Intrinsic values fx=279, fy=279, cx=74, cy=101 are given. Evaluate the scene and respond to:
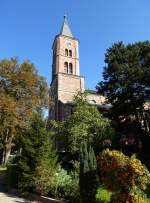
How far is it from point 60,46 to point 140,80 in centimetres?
2470

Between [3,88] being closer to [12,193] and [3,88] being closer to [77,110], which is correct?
[77,110]

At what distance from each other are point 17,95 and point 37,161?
633 inches

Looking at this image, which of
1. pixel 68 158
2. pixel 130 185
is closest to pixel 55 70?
pixel 68 158

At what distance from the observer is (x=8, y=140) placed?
3284cm

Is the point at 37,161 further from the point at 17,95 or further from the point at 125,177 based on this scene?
the point at 17,95

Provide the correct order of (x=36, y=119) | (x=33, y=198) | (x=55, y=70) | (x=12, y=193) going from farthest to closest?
(x=55, y=70)
(x=36, y=119)
(x=12, y=193)
(x=33, y=198)

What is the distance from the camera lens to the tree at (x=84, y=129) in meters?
26.6

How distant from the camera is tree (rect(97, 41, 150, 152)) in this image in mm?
31812

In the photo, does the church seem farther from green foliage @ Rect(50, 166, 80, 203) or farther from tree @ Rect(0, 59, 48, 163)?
green foliage @ Rect(50, 166, 80, 203)

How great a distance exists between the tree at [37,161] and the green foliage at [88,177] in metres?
3.75

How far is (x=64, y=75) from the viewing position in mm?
47969

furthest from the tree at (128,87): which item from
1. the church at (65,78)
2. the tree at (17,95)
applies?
the church at (65,78)

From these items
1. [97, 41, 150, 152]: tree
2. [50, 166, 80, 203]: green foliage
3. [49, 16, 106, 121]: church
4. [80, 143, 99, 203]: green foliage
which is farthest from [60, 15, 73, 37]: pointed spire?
[80, 143, 99, 203]: green foliage

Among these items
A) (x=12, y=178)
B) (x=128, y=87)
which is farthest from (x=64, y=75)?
(x=12, y=178)
